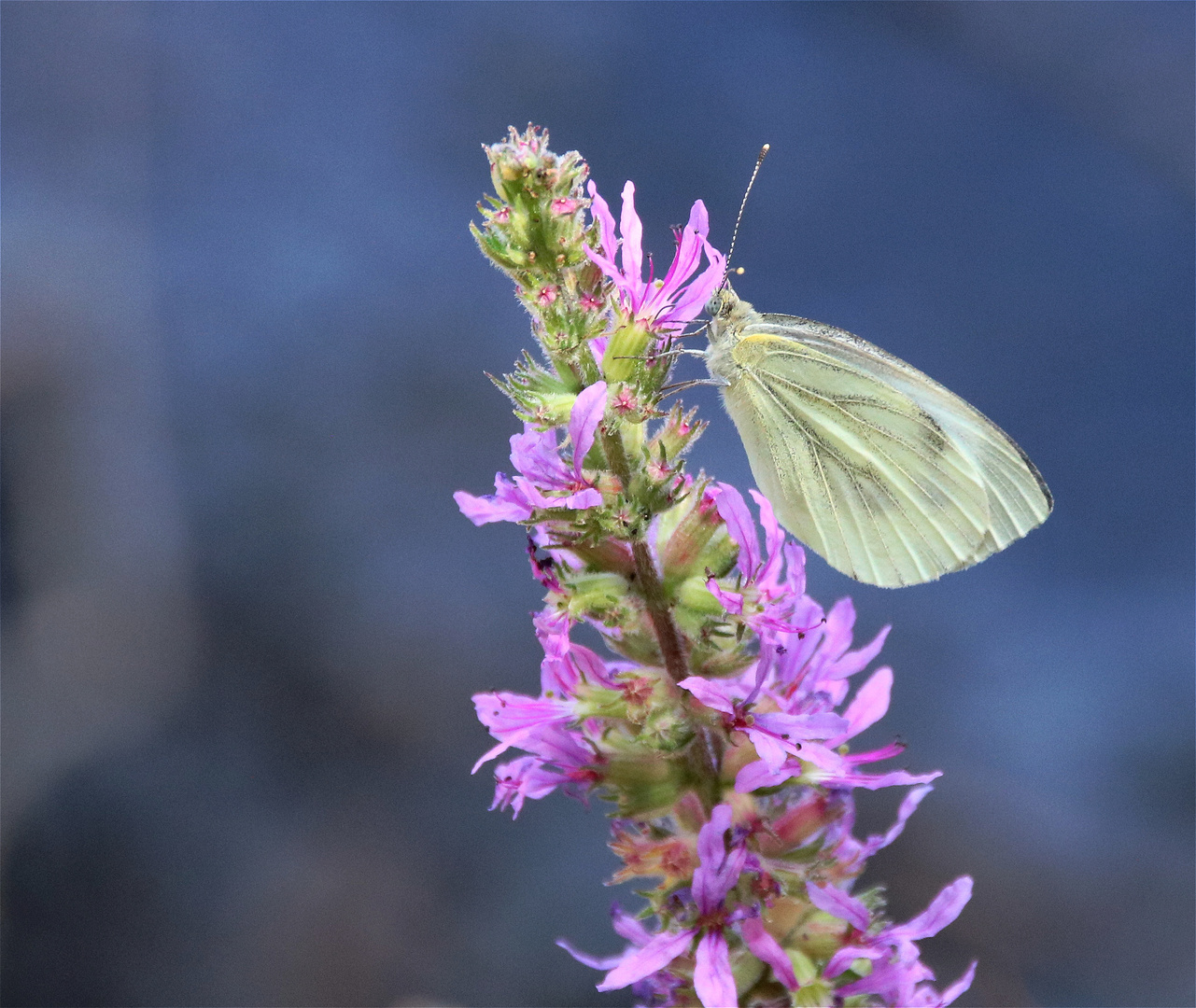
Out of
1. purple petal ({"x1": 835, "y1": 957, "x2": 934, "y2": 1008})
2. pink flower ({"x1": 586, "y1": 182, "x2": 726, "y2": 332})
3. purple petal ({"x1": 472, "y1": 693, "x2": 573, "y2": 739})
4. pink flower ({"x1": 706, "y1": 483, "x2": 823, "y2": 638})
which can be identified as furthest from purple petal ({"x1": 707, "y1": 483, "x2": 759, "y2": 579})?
purple petal ({"x1": 835, "y1": 957, "x2": 934, "y2": 1008})

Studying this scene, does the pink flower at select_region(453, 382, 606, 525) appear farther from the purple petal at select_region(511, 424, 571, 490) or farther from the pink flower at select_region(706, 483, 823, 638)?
the pink flower at select_region(706, 483, 823, 638)

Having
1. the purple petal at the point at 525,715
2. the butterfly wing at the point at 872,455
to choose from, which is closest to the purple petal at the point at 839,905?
the purple petal at the point at 525,715

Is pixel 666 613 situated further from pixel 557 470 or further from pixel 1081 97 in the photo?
pixel 1081 97

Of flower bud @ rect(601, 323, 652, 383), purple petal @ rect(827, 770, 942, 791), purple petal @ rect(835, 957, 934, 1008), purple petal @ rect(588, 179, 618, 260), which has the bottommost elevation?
purple petal @ rect(835, 957, 934, 1008)

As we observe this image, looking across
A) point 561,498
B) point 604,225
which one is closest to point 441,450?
point 604,225

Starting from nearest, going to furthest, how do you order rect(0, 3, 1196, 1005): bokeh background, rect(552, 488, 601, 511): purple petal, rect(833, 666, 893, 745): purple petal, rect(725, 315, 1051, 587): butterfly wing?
rect(552, 488, 601, 511): purple petal → rect(833, 666, 893, 745): purple petal → rect(725, 315, 1051, 587): butterfly wing → rect(0, 3, 1196, 1005): bokeh background

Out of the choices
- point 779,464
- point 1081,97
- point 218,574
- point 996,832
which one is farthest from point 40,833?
point 1081,97

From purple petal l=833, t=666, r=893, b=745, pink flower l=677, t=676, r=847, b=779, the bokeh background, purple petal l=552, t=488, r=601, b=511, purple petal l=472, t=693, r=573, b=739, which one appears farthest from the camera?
the bokeh background

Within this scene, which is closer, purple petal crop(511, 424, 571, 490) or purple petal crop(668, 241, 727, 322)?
purple petal crop(511, 424, 571, 490)
